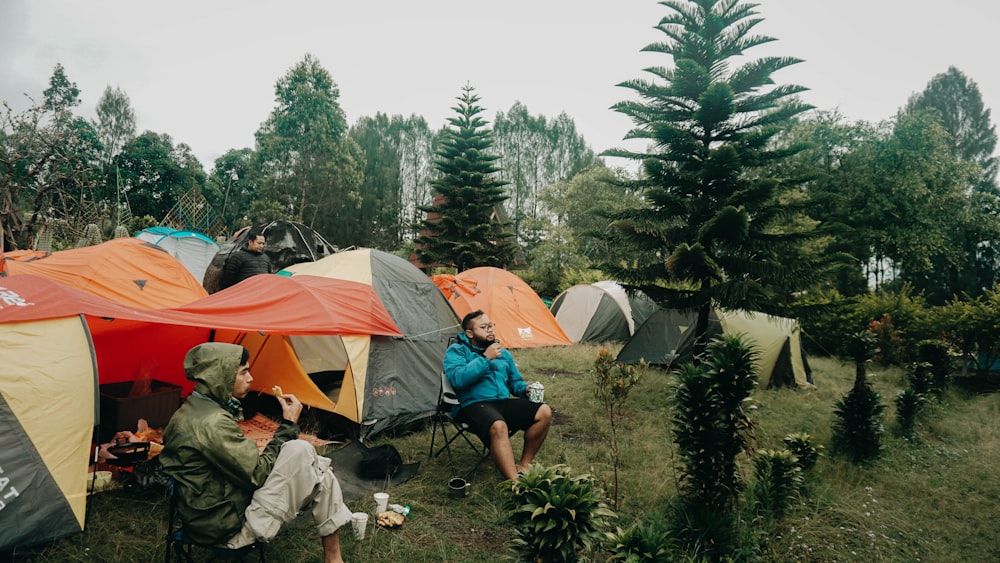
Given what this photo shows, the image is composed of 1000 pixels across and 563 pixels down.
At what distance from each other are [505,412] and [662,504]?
120 centimetres

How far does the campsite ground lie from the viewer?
9.05 ft

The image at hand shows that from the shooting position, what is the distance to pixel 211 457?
2.08 m

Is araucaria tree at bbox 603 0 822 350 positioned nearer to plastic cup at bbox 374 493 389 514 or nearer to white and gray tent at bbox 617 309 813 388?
white and gray tent at bbox 617 309 813 388

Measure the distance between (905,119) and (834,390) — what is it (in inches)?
596

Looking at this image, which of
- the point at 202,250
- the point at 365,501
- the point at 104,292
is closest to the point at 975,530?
the point at 365,501

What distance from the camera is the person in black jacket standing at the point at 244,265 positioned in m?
6.26

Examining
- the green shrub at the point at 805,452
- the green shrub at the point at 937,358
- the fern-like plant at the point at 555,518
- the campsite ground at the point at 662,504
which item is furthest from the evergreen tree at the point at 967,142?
the fern-like plant at the point at 555,518

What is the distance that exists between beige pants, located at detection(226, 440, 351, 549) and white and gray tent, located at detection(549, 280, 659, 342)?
28.1 ft

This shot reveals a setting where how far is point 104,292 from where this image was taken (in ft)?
18.5

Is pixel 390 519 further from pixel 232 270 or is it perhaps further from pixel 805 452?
pixel 232 270

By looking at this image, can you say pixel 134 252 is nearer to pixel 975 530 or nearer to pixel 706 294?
pixel 706 294

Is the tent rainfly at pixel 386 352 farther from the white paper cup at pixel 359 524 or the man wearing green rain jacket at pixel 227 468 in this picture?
the man wearing green rain jacket at pixel 227 468

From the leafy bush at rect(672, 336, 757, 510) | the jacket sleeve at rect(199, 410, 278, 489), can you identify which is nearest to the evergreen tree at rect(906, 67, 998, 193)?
the leafy bush at rect(672, 336, 757, 510)

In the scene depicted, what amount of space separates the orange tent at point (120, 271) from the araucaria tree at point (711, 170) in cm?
545
